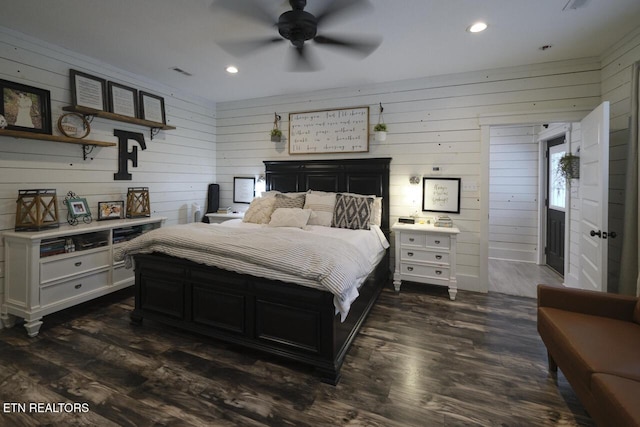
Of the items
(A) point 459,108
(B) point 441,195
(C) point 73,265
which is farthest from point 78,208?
(A) point 459,108

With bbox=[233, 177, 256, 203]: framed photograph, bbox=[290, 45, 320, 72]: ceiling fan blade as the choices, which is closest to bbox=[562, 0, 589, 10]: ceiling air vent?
bbox=[290, 45, 320, 72]: ceiling fan blade

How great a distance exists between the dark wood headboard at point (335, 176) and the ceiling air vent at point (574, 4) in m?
2.17

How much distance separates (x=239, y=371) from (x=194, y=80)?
12.5 feet

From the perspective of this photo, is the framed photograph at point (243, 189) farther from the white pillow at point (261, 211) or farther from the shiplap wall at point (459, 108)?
the shiplap wall at point (459, 108)

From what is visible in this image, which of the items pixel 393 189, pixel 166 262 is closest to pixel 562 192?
pixel 393 189

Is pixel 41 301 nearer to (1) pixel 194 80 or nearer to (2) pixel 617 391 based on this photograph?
(1) pixel 194 80

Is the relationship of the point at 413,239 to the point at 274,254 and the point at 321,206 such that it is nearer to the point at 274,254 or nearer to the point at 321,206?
the point at 321,206

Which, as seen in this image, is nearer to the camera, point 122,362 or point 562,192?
point 122,362

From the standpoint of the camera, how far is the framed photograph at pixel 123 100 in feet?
11.5

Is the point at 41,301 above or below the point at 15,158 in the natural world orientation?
below

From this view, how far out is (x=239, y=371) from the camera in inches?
82.7

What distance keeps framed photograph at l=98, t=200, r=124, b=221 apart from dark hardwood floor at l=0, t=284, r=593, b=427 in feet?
3.91

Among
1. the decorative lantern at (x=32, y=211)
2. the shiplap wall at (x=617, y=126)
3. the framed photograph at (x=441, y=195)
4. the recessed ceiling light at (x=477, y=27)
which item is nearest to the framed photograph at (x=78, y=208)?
the decorative lantern at (x=32, y=211)

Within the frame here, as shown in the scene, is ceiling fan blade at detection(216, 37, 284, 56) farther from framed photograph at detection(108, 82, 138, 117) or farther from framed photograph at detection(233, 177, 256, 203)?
framed photograph at detection(233, 177, 256, 203)
